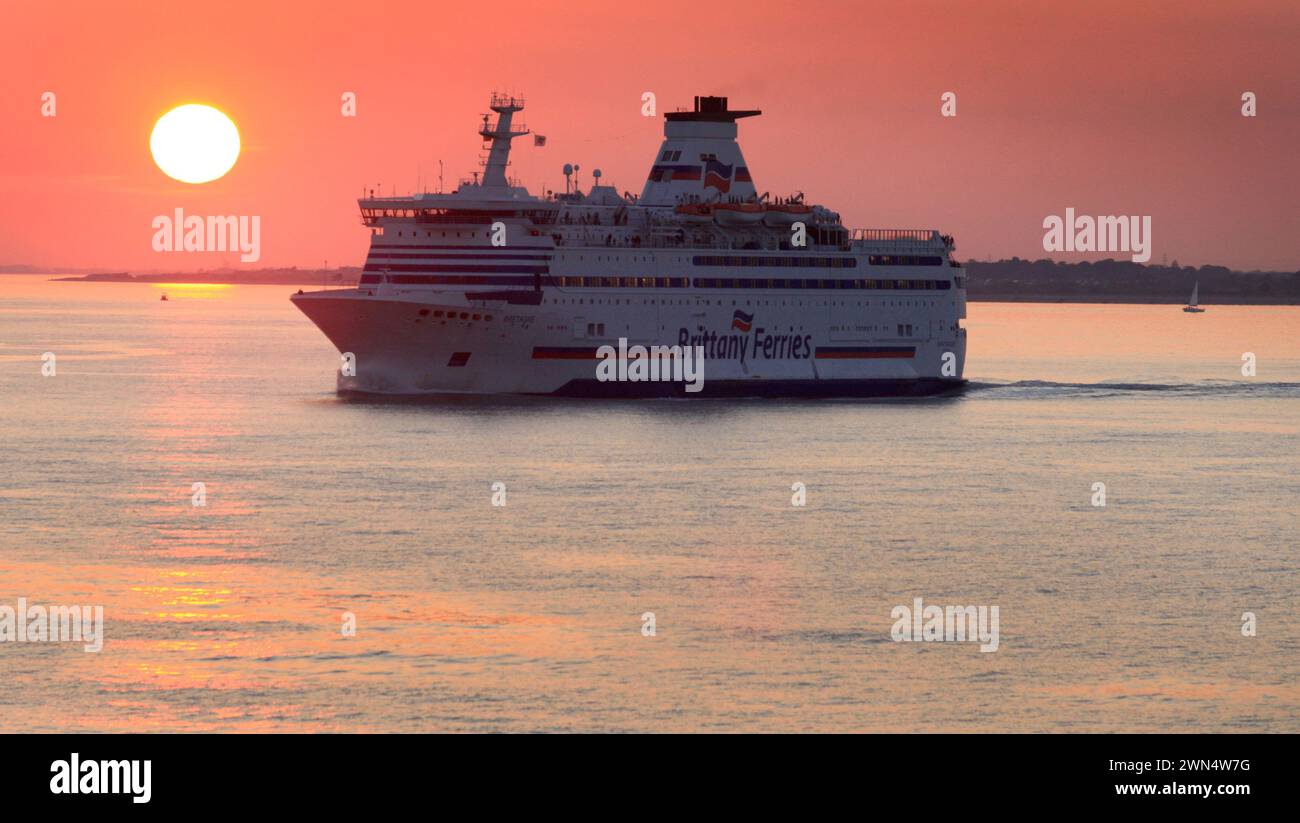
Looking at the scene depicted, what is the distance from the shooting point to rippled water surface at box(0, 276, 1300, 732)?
1024 inches

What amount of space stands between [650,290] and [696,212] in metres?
6.13

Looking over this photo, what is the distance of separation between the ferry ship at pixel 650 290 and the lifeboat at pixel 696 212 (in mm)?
84

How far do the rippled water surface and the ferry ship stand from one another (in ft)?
7.27

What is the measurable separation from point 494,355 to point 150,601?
37.3 m

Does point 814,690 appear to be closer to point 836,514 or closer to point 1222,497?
point 836,514

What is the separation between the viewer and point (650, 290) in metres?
72.9

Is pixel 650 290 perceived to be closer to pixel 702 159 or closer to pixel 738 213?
pixel 738 213

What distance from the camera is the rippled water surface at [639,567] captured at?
26.0 meters
